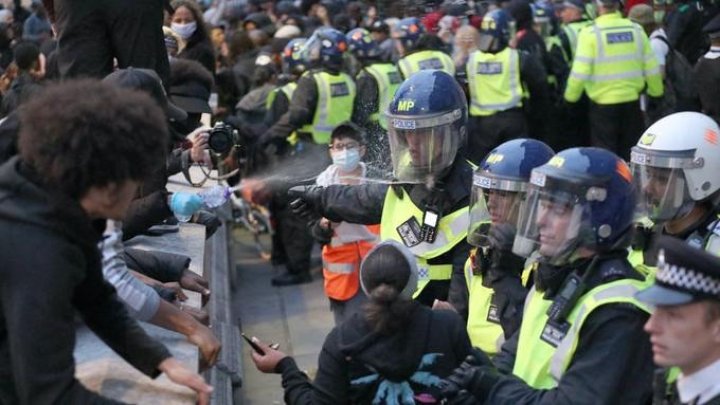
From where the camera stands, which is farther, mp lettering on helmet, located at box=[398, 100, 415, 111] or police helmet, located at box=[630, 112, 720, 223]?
mp lettering on helmet, located at box=[398, 100, 415, 111]

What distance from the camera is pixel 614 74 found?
41.8 ft

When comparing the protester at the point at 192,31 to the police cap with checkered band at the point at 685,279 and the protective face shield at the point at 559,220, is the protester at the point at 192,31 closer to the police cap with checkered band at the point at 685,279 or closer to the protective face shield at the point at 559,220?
the protective face shield at the point at 559,220

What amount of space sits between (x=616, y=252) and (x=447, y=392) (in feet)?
2.36

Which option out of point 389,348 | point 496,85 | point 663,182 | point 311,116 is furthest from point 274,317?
point 389,348

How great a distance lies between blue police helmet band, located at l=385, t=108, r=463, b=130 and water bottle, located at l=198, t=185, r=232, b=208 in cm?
113

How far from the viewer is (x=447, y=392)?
4.26 m

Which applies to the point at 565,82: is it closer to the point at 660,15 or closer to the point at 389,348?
the point at 660,15

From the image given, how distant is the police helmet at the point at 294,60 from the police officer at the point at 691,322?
887 centimetres

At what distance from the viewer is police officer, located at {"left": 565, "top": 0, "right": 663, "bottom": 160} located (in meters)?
12.6

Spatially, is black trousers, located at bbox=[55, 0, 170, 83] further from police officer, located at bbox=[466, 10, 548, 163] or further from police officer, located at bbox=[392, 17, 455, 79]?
police officer, located at bbox=[466, 10, 548, 163]

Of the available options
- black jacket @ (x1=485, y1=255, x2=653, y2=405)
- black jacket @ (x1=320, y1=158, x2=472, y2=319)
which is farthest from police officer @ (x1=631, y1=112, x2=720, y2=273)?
black jacket @ (x1=485, y1=255, x2=653, y2=405)

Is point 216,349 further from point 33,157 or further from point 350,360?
point 33,157

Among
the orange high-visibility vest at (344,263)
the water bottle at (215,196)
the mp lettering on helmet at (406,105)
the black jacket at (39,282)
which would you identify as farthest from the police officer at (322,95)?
Answer: the black jacket at (39,282)

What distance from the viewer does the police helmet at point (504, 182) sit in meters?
5.23
